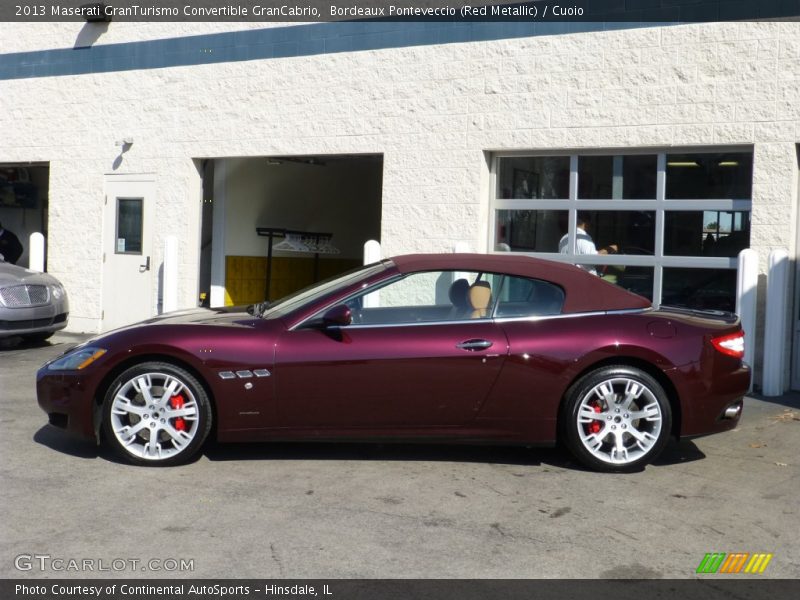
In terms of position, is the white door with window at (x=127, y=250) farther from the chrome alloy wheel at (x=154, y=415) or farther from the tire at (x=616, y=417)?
the tire at (x=616, y=417)

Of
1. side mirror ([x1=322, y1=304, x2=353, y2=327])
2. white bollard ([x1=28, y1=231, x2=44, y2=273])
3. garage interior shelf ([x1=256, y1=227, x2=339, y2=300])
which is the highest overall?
garage interior shelf ([x1=256, y1=227, x2=339, y2=300])

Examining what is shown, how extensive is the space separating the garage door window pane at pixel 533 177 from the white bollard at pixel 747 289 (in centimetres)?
214

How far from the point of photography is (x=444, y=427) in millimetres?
6066

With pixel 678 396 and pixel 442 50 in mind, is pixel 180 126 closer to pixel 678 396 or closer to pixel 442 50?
pixel 442 50

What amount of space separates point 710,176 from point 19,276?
8.30 metres

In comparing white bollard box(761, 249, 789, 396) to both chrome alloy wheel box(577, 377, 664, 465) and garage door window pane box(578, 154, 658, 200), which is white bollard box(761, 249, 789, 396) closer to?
garage door window pane box(578, 154, 658, 200)

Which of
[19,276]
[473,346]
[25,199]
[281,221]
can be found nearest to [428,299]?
[473,346]

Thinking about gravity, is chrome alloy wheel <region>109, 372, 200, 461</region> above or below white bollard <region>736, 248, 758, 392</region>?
below

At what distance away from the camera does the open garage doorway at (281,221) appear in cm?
1388

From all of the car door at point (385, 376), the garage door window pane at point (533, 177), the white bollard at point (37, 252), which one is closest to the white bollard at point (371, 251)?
the garage door window pane at point (533, 177)

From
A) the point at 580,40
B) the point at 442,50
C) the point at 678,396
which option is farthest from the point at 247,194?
the point at 678,396

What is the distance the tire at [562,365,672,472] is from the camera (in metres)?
6.05

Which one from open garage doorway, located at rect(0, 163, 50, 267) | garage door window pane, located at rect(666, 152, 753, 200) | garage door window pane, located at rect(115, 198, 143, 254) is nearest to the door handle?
garage door window pane, located at rect(666, 152, 753, 200)

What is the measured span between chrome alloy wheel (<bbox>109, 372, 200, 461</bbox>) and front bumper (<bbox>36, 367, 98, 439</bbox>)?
163 millimetres
